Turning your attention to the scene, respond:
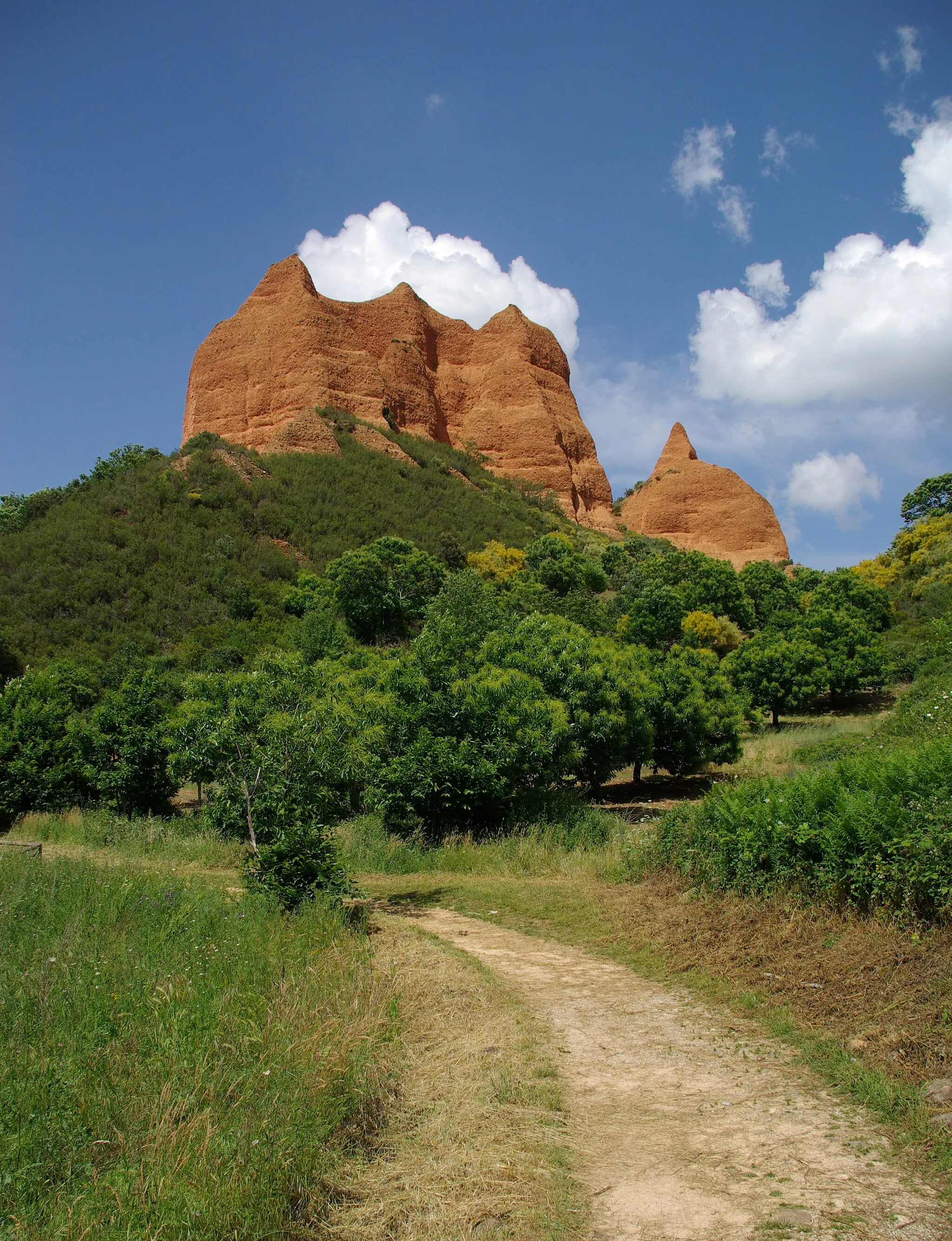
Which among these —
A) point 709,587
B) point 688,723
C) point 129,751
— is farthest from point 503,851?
point 709,587

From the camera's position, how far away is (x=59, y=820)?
46.6 ft

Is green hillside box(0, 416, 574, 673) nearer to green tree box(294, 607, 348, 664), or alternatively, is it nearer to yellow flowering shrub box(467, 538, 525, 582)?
green tree box(294, 607, 348, 664)

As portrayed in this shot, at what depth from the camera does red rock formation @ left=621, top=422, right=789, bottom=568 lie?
74125mm

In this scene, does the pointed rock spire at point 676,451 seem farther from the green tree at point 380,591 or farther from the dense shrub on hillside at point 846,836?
the dense shrub on hillside at point 846,836

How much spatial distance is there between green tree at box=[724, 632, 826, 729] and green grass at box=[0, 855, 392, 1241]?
88.2ft

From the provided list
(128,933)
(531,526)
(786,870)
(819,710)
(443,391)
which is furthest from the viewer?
(443,391)

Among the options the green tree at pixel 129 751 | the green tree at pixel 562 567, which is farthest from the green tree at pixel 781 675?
the green tree at pixel 129 751

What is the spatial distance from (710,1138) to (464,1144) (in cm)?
115

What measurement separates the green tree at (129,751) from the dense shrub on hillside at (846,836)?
1240cm

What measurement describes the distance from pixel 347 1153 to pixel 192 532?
39.8 meters

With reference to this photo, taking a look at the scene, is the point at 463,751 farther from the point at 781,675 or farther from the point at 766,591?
the point at 766,591

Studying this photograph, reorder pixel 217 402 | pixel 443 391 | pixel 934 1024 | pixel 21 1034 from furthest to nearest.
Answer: pixel 443 391 → pixel 217 402 → pixel 934 1024 → pixel 21 1034

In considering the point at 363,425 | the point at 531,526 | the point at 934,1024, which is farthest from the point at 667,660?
the point at 363,425

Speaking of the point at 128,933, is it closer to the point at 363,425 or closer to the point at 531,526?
the point at 531,526
